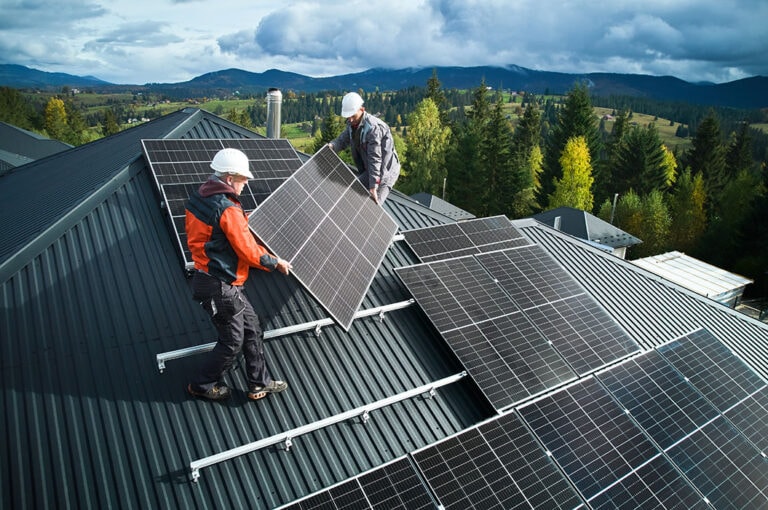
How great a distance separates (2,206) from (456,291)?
47.4ft

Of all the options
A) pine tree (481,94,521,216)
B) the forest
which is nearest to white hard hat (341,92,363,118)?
the forest

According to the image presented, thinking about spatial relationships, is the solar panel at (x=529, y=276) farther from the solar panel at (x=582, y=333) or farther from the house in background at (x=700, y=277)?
the house in background at (x=700, y=277)

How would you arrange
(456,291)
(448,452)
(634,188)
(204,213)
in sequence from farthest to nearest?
(634,188) < (456,291) < (448,452) < (204,213)

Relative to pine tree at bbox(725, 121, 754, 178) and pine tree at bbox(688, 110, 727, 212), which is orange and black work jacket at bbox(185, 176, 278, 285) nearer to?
pine tree at bbox(688, 110, 727, 212)

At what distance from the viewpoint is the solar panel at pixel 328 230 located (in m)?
7.64

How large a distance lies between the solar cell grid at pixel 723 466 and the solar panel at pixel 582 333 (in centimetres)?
194

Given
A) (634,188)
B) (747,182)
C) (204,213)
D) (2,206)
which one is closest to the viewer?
(204,213)

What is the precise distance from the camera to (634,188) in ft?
197

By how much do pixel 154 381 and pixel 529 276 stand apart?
8.12 metres

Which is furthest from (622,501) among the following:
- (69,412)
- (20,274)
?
(20,274)

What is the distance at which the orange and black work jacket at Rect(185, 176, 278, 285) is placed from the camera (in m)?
6.33

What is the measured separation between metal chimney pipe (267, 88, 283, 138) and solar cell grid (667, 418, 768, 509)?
45.3 ft

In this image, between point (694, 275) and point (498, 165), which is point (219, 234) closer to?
point (694, 275)

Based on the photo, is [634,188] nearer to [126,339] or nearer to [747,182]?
[747,182]
